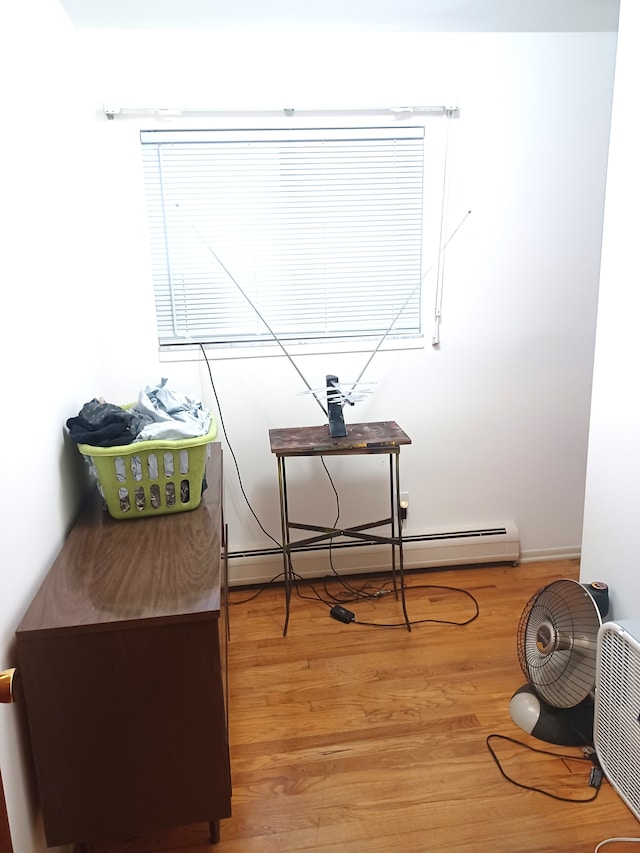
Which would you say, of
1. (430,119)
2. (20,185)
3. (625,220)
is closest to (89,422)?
(20,185)

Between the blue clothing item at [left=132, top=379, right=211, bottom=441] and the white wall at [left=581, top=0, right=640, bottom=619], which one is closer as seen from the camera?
the white wall at [left=581, top=0, right=640, bottom=619]

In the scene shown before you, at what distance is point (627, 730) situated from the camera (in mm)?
1498

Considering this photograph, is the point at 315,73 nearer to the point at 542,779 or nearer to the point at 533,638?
the point at 533,638

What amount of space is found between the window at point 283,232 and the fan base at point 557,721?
1557 millimetres

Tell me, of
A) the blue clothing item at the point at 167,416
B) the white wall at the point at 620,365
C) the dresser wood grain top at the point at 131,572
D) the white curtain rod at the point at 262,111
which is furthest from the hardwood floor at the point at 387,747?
the white curtain rod at the point at 262,111

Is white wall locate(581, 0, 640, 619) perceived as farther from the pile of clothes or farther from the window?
the pile of clothes

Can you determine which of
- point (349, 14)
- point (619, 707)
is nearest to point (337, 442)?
point (619, 707)

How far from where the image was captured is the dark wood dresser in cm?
124

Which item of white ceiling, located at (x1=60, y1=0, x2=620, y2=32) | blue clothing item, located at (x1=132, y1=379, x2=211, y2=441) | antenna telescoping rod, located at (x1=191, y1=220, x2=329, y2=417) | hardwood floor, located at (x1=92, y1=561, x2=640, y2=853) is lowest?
hardwood floor, located at (x1=92, y1=561, x2=640, y2=853)

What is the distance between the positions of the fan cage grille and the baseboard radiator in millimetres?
962

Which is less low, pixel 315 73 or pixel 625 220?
pixel 315 73

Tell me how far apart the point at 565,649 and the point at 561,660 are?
4 centimetres

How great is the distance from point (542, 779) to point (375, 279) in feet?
6.39

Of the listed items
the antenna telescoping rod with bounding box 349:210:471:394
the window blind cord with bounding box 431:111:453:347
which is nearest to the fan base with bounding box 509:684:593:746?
the antenna telescoping rod with bounding box 349:210:471:394
